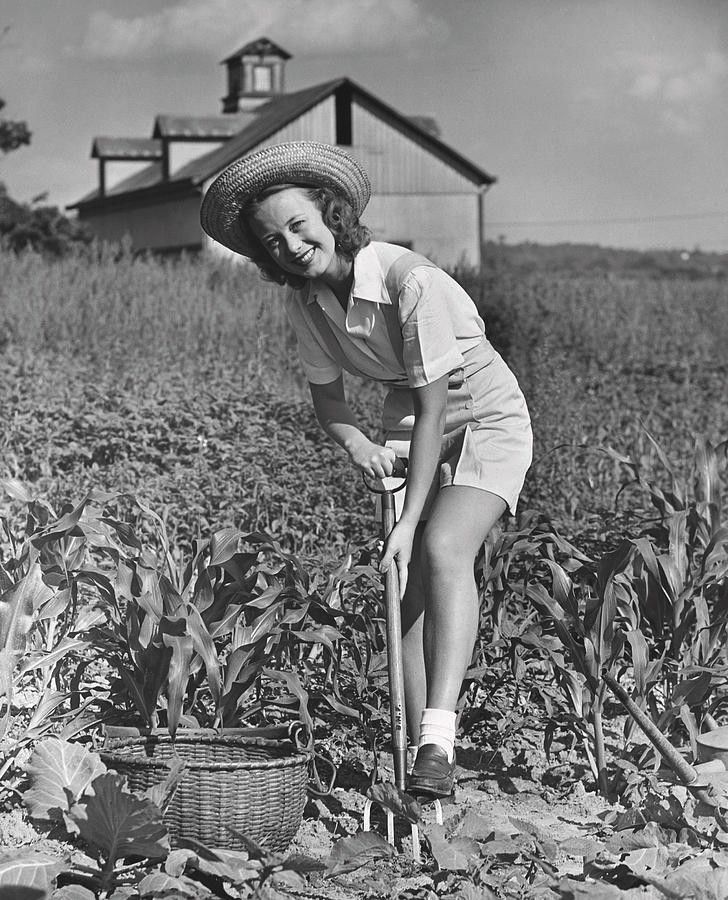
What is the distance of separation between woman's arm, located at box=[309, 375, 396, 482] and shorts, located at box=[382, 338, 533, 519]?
0.21 ft

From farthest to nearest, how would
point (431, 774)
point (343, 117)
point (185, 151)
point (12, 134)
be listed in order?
1. point (343, 117)
2. point (185, 151)
3. point (12, 134)
4. point (431, 774)

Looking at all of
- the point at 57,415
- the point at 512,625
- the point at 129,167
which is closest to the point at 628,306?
the point at 57,415

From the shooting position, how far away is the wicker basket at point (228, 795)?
2.56 m

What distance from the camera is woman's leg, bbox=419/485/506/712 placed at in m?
2.74

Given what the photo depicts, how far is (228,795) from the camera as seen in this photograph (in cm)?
256

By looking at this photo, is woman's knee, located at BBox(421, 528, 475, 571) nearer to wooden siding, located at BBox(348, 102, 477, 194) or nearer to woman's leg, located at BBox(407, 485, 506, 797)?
woman's leg, located at BBox(407, 485, 506, 797)

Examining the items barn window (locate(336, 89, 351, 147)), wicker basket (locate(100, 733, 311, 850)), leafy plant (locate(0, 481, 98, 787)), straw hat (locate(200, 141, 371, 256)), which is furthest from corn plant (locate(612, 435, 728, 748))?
barn window (locate(336, 89, 351, 147))

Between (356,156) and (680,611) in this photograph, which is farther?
(356,156)

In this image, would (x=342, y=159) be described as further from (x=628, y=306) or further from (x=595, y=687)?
(x=628, y=306)

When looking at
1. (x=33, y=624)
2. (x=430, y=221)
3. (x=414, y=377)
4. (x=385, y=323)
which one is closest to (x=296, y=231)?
(x=385, y=323)

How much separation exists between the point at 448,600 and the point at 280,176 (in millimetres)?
1031

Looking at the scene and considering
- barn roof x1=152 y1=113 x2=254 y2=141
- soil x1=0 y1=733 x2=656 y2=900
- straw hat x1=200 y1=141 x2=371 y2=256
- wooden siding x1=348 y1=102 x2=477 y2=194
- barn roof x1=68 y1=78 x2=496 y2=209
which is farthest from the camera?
wooden siding x1=348 y1=102 x2=477 y2=194

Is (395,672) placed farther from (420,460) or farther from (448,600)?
(420,460)

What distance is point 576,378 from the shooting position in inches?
387
